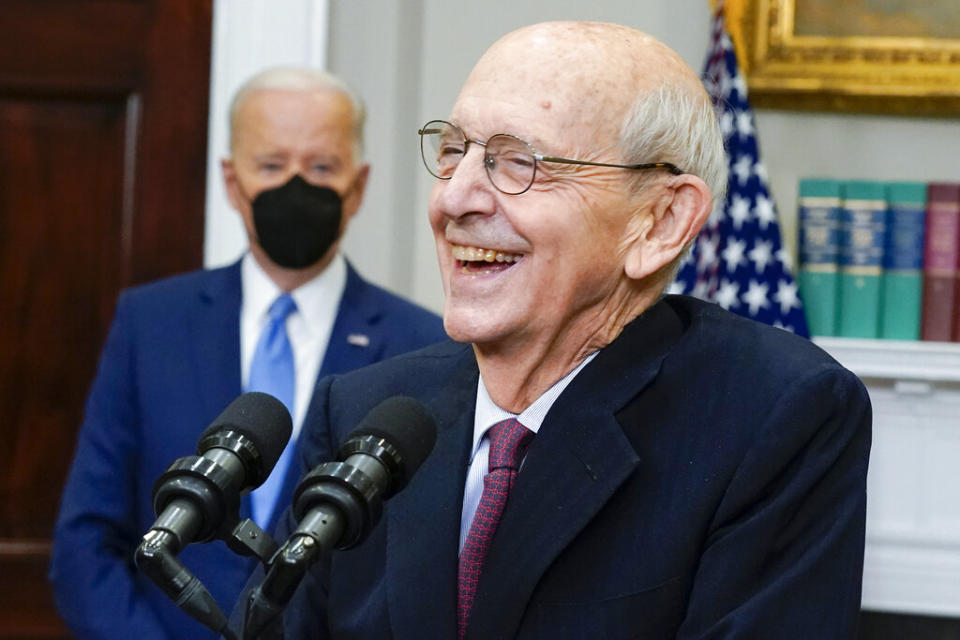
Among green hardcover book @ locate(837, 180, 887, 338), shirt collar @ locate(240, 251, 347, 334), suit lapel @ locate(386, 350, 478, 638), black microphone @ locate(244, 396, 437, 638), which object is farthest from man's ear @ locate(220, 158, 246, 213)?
green hardcover book @ locate(837, 180, 887, 338)

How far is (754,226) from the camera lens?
3.99m

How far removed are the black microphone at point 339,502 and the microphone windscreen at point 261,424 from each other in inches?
3.1

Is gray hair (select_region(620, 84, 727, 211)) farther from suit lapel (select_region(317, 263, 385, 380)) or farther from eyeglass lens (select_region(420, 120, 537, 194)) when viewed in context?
suit lapel (select_region(317, 263, 385, 380))

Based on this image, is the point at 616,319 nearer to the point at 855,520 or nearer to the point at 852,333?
the point at 855,520

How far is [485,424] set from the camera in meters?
1.78

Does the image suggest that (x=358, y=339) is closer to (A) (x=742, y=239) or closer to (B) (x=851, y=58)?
(A) (x=742, y=239)

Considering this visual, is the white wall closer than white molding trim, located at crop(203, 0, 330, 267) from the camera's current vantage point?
No

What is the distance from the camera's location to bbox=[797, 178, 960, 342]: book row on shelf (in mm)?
4000

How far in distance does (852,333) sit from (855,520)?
2.64 m

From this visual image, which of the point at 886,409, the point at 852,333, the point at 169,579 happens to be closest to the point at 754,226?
the point at 852,333

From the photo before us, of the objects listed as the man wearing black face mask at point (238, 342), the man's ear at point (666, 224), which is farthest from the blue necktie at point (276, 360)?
the man's ear at point (666, 224)

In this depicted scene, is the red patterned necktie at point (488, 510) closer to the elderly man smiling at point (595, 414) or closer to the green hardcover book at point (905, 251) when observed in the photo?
the elderly man smiling at point (595, 414)

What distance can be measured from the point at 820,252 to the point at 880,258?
0.61 feet

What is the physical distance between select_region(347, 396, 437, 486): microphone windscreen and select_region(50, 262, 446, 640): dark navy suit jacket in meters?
1.33
